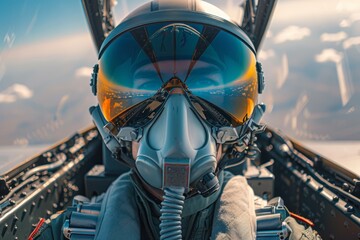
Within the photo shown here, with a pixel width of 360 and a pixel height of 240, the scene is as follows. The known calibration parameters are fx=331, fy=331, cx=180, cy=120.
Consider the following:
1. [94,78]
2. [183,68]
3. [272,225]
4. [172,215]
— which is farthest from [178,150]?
[94,78]

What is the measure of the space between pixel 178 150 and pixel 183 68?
318 mm

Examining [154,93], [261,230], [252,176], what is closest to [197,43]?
[154,93]

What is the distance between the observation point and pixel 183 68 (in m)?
1.20

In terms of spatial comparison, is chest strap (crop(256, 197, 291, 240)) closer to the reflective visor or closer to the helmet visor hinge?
the reflective visor

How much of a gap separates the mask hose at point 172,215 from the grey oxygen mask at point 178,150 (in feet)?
0.09

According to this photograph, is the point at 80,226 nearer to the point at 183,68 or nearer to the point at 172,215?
the point at 172,215

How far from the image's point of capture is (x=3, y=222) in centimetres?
150

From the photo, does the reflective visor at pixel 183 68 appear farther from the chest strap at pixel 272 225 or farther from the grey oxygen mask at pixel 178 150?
the chest strap at pixel 272 225

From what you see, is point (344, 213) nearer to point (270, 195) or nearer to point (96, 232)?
point (270, 195)

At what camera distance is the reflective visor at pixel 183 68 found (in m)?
1.20

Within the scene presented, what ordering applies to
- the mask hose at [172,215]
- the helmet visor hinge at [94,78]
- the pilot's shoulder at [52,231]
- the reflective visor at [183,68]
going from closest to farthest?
the mask hose at [172,215]
the reflective visor at [183,68]
the pilot's shoulder at [52,231]
the helmet visor hinge at [94,78]

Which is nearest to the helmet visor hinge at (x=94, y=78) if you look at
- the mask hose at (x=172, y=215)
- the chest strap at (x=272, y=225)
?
the mask hose at (x=172, y=215)

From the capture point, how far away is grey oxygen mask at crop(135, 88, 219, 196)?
3.43 ft

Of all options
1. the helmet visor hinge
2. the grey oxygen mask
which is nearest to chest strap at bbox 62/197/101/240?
the grey oxygen mask
